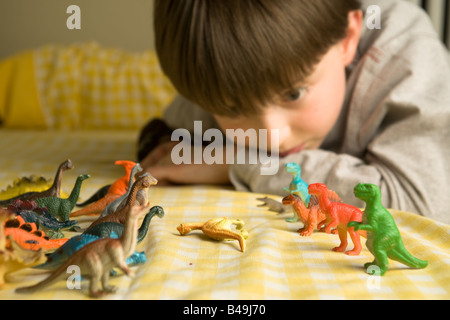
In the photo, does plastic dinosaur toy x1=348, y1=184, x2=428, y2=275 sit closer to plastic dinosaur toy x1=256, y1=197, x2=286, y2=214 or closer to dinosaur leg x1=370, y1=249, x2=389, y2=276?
dinosaur leg x1=370, y1=249, x2=389, y2=276

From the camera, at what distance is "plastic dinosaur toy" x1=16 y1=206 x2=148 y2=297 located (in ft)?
1.38

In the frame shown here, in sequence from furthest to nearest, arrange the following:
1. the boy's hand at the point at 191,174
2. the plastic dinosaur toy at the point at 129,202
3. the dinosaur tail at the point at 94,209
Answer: the boy's hand at the point at 191,174, the dinosaur tail at the point at 94,209, the plastic dinosaur toy at the point at 129,202

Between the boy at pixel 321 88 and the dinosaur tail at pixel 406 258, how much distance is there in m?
0.29

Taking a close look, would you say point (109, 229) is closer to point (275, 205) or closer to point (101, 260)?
point (101, 260)

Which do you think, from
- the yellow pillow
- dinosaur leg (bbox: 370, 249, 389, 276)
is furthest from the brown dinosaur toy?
the yellow pillow

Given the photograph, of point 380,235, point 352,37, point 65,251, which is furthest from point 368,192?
point 352,37

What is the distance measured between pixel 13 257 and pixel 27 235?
55mm

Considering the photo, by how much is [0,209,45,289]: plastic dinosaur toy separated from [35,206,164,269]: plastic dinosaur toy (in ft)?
0.03

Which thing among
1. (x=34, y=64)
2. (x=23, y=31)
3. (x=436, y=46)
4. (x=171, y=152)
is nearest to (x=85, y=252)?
(x=171, y=152)

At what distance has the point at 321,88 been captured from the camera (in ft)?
2.92

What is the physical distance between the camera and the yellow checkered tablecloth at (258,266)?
44 centimetres

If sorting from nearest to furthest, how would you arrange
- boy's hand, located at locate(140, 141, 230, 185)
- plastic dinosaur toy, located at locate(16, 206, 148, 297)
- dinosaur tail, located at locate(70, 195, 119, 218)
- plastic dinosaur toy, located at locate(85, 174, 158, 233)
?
plastic dinosaur toy, located at locate(16, 206, 148, 297) → plastic dinosaur toy, located at locate(85, 174, 158, 233) → dinosaur tail, located at locate(70, 195, 119, 218) → boy's hand, located at locate(140, 141, 230, 185)

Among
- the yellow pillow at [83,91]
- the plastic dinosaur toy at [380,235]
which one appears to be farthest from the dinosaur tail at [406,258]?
the yellow pillow at [83,91]

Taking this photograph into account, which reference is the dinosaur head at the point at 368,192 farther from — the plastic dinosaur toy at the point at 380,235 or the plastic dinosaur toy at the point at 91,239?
the plastic dinosaur toy at the point at 91,239
